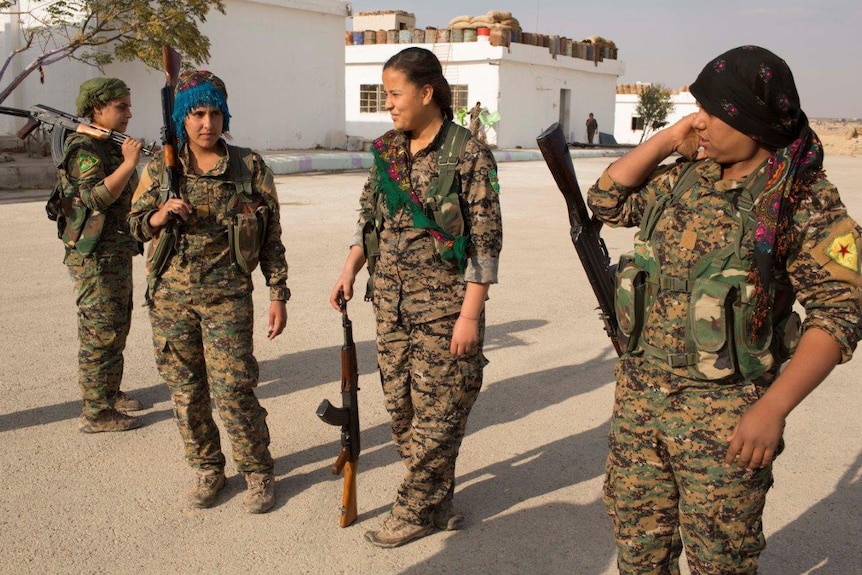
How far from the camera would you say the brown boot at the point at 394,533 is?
3232 millimetres

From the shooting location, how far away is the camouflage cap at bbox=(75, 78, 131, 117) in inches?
167

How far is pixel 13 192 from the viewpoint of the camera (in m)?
14.3

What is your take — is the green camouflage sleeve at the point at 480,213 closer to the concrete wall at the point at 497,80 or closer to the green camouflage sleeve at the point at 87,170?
the green camouflage sleeve at the point at 87,170

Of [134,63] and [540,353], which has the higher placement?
[134,63]

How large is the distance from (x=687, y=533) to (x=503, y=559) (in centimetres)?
111

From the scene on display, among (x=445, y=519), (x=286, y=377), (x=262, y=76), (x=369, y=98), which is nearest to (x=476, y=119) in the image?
(x=369, y=98)

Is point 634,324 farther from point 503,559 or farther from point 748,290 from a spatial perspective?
point 503,559

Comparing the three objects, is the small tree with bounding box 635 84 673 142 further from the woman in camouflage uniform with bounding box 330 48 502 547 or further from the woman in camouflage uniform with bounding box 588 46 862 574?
the woman in camouflage uniform with bounding box 588 46 862 574

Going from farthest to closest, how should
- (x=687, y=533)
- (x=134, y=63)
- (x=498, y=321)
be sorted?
(x=134, y=63) → (x=498, y=321) → (x=687, y=533)

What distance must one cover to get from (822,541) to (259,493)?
2.35 metres

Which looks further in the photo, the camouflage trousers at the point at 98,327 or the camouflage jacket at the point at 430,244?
the camouflage trousers at the point at 98,327

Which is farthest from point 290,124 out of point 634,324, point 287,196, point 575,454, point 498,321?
point 634,324

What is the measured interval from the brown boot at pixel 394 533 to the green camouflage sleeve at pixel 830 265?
1.83m

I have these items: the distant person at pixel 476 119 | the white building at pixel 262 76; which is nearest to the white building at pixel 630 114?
the distant person at pixel 476 119
